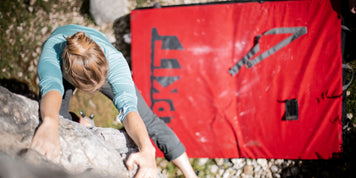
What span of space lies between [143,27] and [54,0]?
165 centimetres

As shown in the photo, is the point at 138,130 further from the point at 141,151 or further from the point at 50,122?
the point at 50,122

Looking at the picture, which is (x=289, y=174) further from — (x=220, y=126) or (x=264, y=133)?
(x=220, y=126)

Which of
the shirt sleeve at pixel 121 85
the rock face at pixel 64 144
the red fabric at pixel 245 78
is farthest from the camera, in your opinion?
the red fabric at pixel 245 78

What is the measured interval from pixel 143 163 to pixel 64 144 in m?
0.48

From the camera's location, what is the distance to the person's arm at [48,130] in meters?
1.21

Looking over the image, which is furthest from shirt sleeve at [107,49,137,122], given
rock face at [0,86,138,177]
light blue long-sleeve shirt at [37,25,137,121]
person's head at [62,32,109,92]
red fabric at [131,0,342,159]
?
red fabric at [131,0,342,159]

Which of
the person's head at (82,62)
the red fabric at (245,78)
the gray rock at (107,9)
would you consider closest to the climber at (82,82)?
the person's head at (82,62)

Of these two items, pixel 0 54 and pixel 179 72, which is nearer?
pixel 179 72

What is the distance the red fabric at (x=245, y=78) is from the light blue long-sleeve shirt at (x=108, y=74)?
1.01 metres

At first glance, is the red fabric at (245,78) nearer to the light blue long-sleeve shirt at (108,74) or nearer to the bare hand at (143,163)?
the light blue long-sleeve shirt at (108,74)

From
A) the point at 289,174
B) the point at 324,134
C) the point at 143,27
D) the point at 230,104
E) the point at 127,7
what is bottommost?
the point at 289,174

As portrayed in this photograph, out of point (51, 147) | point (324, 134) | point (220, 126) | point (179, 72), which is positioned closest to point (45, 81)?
point (51, 147)

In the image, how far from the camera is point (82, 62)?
1.44 metres

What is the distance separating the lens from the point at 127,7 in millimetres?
3088
